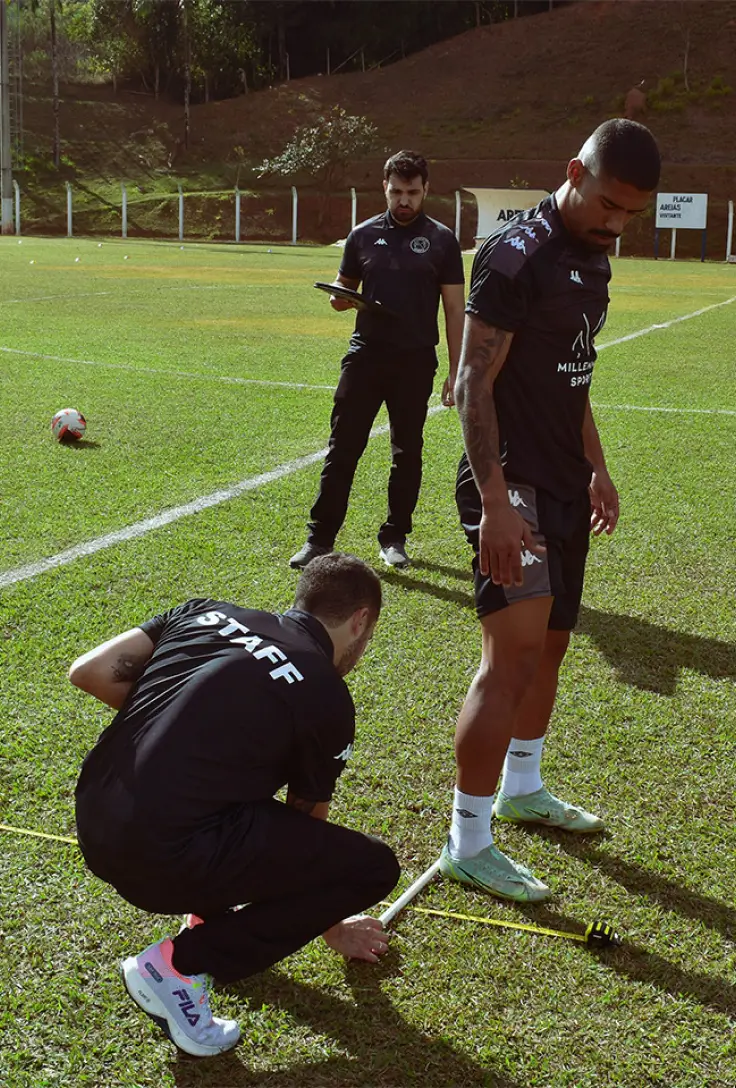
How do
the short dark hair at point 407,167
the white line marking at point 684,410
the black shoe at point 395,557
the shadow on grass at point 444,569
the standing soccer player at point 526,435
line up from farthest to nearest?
the white line marking at point 684,410 → the black shoe at point 395,557 → the shadow on grass at point 444,569 → the short dark hair at point 407,167 → the standing soccer player at point 526,435

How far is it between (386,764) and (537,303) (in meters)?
1.84

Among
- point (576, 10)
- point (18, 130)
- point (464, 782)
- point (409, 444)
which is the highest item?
point (576, 10)

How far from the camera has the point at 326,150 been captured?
200 feet

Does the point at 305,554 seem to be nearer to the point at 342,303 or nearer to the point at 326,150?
the point at 342,303

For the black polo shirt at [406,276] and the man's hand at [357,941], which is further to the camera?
the black polo shirt at [406,276]

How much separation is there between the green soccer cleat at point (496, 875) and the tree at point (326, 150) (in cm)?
5821

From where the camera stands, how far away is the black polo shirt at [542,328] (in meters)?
3.40

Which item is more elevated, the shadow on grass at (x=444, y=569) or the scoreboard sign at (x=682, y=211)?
the scoreboard sign at (x=682, y=211)

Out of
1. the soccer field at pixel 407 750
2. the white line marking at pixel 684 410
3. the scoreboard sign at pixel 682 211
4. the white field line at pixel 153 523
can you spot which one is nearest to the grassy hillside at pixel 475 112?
the scoreboard sign at pixel 682 211

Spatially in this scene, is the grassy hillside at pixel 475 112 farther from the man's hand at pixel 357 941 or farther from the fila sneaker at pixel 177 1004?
the fila sneaker at pixel 177 1004

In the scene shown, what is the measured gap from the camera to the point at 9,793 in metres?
4.06

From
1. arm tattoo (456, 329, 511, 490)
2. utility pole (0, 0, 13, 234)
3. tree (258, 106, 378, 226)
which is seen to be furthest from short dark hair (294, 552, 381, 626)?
tree (258, 106, 378, 226)

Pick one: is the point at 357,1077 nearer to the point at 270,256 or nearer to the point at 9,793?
the point at 9,793

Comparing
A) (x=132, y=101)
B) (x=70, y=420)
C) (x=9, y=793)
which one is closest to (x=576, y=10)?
(x=132, y=101)
